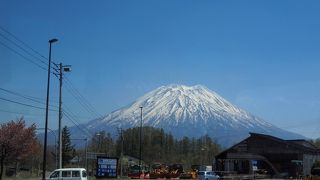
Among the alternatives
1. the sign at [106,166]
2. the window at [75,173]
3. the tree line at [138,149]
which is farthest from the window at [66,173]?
the tree line at [138,149]

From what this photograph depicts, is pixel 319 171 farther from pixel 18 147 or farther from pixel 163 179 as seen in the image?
Answer: pixel 18 147

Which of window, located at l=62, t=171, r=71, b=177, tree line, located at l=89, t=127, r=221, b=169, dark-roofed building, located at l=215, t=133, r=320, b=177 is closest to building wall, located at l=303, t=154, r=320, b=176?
dark-roofed building, located at l=215, t=133, r=320, b=177

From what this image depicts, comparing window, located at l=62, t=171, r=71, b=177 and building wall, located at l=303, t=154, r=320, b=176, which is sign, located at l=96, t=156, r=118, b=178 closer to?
window, located at l=62, t=171, r=71, b=177

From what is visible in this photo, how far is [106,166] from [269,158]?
50714 mm

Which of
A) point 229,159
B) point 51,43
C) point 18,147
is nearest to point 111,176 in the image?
point 18,147

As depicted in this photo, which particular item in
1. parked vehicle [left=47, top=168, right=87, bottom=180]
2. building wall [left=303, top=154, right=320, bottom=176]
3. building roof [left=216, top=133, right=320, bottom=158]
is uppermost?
building roof [left=216, top=133, right=320, bottom=158]

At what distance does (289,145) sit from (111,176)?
49.6 meters

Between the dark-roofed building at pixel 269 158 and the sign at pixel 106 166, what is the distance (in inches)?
1550

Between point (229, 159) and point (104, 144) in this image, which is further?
point (104, 144)

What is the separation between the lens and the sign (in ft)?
234

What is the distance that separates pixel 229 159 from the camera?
11250 centimetres

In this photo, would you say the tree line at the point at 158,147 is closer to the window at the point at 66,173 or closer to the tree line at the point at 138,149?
the tree line at the point at 138,149

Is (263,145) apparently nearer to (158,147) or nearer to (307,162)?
(307,162)

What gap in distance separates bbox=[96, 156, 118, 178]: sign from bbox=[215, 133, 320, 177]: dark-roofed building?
3937 centimetres
